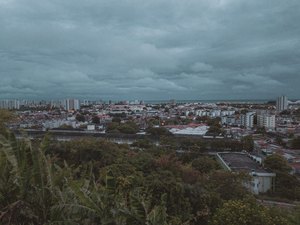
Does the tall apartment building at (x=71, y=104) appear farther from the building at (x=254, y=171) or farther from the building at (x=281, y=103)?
the building at (x=254, y=171)

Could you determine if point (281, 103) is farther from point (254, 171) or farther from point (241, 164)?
point (254, 171)

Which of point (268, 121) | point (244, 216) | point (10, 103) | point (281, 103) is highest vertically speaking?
point (281, 103)

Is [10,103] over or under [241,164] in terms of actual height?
over

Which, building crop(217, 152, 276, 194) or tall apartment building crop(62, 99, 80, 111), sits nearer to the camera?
building crop(217, 152, 276, 194)

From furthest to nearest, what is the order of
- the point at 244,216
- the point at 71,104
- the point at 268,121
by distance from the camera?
the point at 71,104
the point at 268,121
the point at 244,216

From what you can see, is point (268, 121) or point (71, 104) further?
point (71, 104)

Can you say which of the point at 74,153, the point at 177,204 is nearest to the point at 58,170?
the point at 177,204

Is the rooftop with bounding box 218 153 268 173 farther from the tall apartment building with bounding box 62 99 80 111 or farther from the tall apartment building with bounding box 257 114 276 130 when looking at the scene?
the tall apartment building with bounding box 62 99 80 111

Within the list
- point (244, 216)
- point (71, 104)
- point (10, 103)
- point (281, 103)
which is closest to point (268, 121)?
point (281, 103)

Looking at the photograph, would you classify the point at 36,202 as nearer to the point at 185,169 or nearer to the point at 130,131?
the point at 185,169

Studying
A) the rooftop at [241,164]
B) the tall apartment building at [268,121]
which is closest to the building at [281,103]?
the tall apartment building at [268,121]

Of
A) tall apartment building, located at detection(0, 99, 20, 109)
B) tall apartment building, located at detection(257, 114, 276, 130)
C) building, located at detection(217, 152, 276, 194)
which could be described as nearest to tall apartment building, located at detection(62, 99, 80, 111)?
tall apartment building, located at detection(0, 99, 20, 109)
